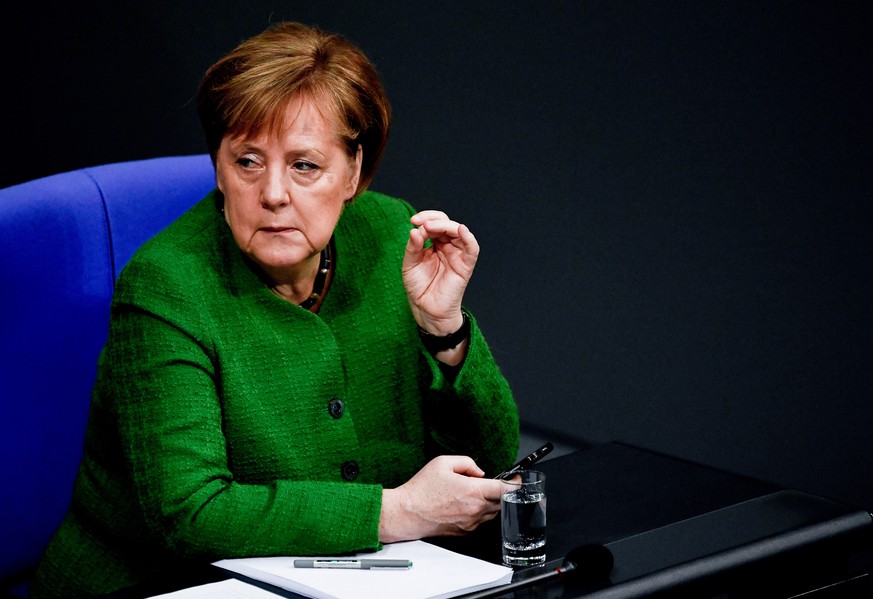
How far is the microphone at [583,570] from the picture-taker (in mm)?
1314

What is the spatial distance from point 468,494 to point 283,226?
1.56 ft

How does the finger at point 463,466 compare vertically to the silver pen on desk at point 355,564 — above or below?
above

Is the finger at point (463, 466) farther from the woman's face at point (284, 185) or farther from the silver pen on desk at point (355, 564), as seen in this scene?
the woman's face at point (284, 185)

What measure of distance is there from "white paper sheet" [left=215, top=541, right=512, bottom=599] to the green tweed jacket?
4cm

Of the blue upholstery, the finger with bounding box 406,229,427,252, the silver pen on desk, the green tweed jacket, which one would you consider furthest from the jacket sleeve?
the blue upholstery

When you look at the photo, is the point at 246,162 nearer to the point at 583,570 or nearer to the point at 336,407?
the point at 336,407

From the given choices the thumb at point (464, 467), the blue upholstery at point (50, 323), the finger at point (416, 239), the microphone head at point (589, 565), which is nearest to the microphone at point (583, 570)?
the microphone head at point (589, 565)

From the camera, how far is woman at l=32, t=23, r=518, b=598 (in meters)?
1.52

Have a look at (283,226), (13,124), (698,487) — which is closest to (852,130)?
(698,487)

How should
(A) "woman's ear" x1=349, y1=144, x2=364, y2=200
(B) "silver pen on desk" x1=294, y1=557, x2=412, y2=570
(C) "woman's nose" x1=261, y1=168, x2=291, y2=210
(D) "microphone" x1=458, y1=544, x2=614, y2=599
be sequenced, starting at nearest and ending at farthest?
(D) "microphone" x1=458, y1=544, x2=614, y2=599 → (B) "silver pen on desk" x1=294, y1=557, x2=412, y2=570 → (C) "woman's nose" x1=261, y1=168, x2=291, y2=210 → (A) "woman's ear" x1=349, y1=144, x2=364, y2=200

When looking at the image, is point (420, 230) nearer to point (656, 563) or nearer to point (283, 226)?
point (283, 226)

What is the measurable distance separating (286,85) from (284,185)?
0.14 m

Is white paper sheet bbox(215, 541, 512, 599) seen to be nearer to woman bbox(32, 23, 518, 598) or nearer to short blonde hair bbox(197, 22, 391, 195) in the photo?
woman bbox(32, 23, 518, 598)

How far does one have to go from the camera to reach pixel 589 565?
132cm
